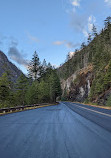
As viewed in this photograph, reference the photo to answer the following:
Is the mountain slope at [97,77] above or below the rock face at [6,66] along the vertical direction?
below

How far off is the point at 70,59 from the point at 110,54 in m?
81.4

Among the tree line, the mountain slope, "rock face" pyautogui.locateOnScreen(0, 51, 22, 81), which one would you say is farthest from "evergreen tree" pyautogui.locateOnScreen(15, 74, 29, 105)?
"rock face" pyautogui.locateOnScreen(0, 51, 22, 81)

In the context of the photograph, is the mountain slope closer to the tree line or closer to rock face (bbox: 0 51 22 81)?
the tree line

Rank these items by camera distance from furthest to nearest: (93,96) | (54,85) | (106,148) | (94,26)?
1. (94,26)
2. (54,85)
3. (93,96)
4. (106,148)

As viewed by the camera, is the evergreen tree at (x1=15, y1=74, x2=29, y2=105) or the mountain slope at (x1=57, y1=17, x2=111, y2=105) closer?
the mountain slope at (x1=57, y1=17, x2=111, y2=105)

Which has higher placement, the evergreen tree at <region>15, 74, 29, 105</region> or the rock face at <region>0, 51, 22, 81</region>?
the rock face at <region>0, 51, 22, 81</region>

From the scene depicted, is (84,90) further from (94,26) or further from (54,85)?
(94,26)

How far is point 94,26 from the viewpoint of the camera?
87.7 meters

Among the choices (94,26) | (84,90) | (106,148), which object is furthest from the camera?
(94,26)

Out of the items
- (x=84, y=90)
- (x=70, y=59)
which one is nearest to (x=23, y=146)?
(x=84, y=90)

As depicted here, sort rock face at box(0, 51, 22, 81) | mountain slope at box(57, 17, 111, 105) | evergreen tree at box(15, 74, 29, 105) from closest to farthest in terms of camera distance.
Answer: mountain slope at box(57, 17, 111, 105), evergreen tree at box(15, 74, 29, 105), rock face at box(0, 51, 22, 81)

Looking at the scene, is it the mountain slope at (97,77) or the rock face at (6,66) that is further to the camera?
the rock face at (6,66)

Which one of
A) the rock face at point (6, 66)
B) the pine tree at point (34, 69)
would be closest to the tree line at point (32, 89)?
the pine tree at point (34, 69)

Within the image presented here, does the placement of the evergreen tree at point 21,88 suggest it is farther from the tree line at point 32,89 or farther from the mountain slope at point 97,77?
the mountain slope at point 97,77
